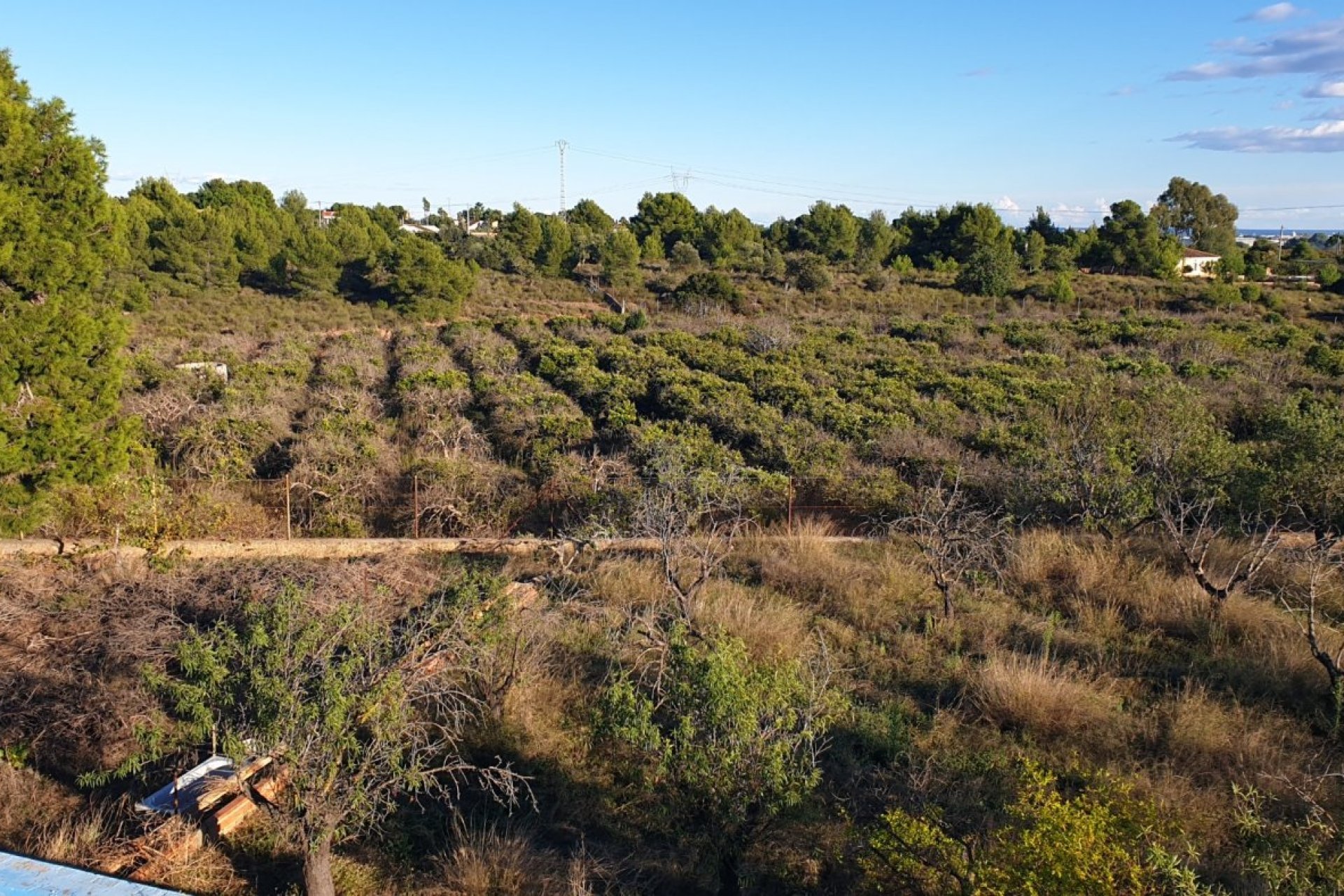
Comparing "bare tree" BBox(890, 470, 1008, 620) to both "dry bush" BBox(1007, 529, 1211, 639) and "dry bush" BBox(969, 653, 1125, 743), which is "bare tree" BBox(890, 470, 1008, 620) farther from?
"dry bush" BBox(969, 653, 1125, 743)

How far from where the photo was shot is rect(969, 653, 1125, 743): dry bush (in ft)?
22.0

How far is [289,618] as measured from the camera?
4.82 meters

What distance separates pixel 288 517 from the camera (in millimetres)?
11305

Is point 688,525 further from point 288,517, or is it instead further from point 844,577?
point 288,517

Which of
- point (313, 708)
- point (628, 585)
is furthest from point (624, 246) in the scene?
point (313, 708)

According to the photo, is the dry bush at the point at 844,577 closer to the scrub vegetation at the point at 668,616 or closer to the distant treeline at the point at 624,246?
the scrub vegetation at the point at 668,616

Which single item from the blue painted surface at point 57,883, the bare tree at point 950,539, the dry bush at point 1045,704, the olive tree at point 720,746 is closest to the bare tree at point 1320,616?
the dry bush at point 1045,704

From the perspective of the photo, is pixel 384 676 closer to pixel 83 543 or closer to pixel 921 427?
pixel 83 543

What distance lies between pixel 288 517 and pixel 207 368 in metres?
10.0

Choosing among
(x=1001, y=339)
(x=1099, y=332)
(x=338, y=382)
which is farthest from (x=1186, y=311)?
(x=338, y=382)

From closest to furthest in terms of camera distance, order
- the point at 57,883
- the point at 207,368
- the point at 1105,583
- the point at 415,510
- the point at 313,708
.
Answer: the point at 57,883 → the point at 313,708 → the point at 1105,583 → the point at 415,510 → the point at 207,368

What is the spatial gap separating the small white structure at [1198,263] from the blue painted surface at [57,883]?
53432 mm

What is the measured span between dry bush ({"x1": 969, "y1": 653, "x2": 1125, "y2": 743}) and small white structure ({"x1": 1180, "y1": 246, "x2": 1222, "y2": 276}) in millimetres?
47666

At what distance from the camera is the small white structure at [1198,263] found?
48.8m
